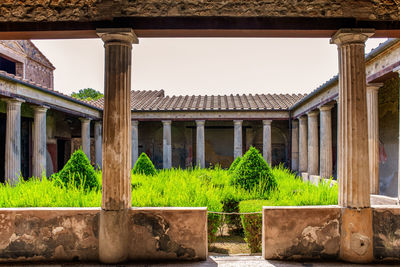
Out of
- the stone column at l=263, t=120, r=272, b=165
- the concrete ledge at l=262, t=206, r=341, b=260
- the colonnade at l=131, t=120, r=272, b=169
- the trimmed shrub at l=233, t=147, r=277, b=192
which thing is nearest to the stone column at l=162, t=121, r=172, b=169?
the colonnade at l=131, t=120, r=272, b=169

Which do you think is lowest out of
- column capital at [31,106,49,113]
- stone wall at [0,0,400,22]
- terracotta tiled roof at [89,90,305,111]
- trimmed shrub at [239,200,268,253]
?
trimmed shrub at [239,200,268,253]

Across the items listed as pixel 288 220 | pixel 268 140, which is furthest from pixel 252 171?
pixel 268 140

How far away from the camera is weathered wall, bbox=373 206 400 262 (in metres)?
3.22

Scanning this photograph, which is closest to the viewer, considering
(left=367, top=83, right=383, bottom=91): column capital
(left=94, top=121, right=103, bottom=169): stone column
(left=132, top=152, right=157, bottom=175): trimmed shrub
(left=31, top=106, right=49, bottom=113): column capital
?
(left=367, top=83, right=383, bottom=91): column capital

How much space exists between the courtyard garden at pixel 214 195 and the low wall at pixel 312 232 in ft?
2.37

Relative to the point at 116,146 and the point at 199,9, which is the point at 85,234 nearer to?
the point at 116,146

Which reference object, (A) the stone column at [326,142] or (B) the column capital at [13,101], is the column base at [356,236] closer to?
(A) the stone column at [326,142]

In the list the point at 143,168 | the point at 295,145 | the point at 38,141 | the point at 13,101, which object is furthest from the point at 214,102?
the point at 13,101

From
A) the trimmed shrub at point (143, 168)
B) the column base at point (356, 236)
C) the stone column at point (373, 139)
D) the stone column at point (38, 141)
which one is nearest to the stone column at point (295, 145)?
the stone column at point (373, 139)

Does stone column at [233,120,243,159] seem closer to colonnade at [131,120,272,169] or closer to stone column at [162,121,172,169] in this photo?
colonnade at [131,120,272,169]

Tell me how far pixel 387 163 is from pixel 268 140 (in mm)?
5390

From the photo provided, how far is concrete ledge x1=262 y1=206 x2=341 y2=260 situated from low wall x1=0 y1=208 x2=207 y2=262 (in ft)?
2.38

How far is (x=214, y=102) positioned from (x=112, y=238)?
12053 millimetres

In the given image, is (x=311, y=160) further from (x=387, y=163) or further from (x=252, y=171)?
(x=252, y=171)
